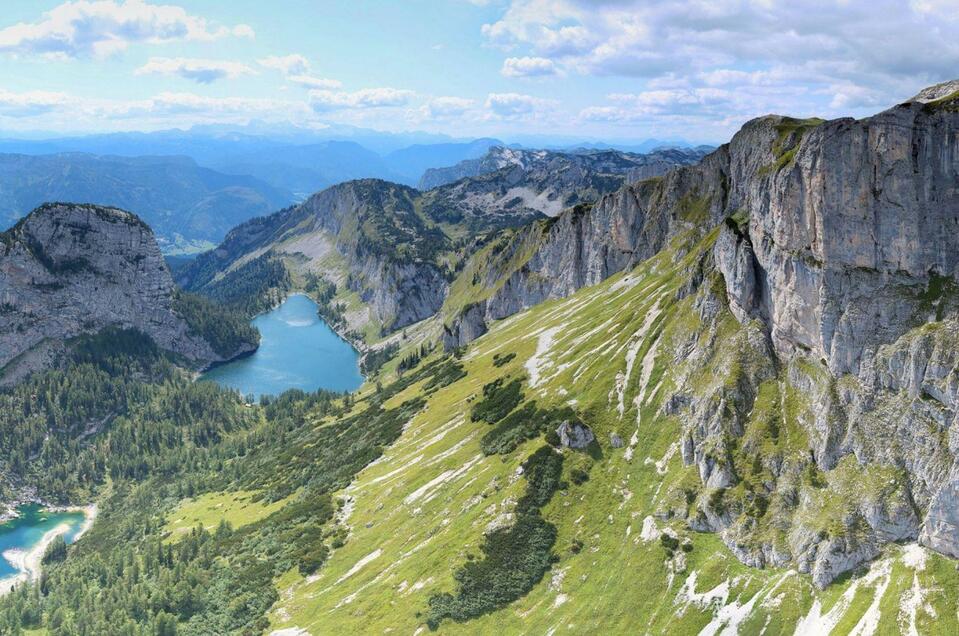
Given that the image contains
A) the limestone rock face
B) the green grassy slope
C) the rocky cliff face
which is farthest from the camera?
the limestone rock face

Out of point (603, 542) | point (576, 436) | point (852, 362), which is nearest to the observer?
point (852, 362)

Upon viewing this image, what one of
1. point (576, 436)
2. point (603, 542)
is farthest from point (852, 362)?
point (576, 436)

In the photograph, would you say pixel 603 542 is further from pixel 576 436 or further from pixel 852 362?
pixel 852 362

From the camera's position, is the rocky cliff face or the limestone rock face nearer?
the rocky cliff face

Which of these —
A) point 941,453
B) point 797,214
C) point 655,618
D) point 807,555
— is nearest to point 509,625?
point 655,618

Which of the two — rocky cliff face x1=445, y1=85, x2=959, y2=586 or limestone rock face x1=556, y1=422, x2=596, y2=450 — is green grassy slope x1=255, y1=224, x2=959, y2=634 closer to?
limestone rock face x1=556, y1=422, x2=596, y2=450

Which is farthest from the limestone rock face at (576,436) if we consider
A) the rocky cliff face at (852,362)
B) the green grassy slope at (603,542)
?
the rocky cliff face at (852,362)

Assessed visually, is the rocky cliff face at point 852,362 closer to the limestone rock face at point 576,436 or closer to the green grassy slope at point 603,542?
the green grassy slope at point 603,542

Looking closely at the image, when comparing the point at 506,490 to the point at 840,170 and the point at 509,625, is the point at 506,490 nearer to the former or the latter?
the point at 509,625

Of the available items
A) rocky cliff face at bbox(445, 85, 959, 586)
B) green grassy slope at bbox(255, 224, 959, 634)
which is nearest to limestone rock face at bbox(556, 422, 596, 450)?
green grassy slope at bbox(255, 224, 959, 634)

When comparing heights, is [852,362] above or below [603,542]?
above

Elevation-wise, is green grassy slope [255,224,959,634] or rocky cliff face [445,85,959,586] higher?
rocky cliff face [445,85,959,586]
